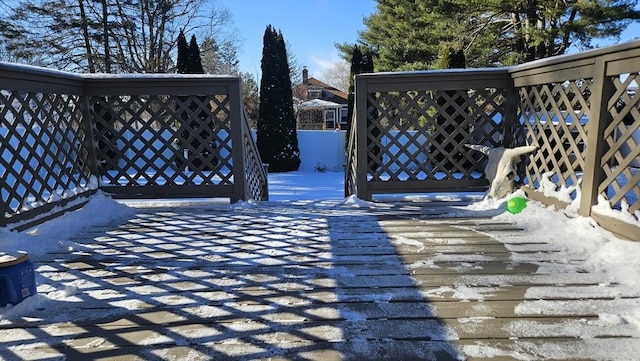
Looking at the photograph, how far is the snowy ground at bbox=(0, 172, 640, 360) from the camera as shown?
1.75 metres

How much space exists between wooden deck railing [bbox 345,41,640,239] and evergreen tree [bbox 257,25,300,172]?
657cm

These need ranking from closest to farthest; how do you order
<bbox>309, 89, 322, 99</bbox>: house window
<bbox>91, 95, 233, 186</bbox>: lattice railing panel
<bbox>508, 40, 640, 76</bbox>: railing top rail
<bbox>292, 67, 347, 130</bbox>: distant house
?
1. <bbox>508, 40, 640, 76</bbox>: railing top rail
2. <bbox>91, 95, 233, 186</bbox>: lattice railing panel
3. <bbox>292, 67, 347, 130</bbox>: distant house
4. <bbox>309, 89, 322, 99</bbox>: house window

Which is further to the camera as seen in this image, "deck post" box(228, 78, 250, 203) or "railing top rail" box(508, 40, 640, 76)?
"deck post" box(228, 78, 250, 203)

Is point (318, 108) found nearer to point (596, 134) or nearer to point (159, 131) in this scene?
point (159, 131)

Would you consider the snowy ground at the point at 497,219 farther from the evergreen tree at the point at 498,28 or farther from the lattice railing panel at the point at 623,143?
the evergreen tree at the point at 498,28

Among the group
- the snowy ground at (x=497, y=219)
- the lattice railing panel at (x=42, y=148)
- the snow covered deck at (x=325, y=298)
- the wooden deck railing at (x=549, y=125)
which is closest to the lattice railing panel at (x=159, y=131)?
the lattice railing panel at (x=42, y=148)

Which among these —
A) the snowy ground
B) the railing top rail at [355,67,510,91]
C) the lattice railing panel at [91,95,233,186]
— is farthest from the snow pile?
the railing top rail at [355,67,510,91]

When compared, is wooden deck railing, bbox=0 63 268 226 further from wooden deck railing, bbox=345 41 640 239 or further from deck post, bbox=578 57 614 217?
deck post, bbox=578 57 614 217

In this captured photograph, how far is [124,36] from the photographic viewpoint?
13.5 meters

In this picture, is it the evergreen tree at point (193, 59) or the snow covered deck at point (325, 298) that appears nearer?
the snow covered deck at point (325, 298)

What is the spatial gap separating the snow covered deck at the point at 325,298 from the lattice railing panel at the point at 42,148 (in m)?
0.67

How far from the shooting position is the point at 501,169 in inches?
142

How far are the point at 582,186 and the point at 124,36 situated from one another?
1460 centimetres

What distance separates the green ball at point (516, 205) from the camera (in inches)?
127
